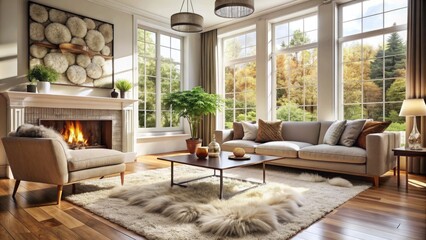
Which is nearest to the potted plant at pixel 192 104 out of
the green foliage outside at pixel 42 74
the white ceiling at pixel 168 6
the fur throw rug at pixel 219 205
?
the white ceiling at pixel 168 6

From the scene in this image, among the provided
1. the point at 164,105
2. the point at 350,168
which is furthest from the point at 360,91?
the point at 164,105

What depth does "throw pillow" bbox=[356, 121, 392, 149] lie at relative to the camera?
3623 millimetres

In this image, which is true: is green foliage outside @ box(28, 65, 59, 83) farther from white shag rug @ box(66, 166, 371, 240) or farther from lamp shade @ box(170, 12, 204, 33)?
lamp shade @ box(170, 12, 204, 33)

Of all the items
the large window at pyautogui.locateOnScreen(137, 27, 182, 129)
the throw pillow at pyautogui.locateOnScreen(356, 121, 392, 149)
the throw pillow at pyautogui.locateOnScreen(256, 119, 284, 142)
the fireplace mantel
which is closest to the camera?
the throw pillow at pyautogui.locateOnScreen(356, 121, 392, 149)

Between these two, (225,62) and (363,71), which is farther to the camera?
(225,62)

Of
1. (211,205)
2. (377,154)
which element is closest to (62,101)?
(211,205)

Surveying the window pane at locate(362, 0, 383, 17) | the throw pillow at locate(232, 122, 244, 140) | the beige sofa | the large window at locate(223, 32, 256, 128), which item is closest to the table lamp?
the beige sofa

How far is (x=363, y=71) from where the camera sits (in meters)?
4.68

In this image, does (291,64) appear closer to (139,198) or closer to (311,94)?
(311,94)

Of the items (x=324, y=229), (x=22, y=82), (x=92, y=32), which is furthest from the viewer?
(x=92, y=32)

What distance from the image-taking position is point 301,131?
4.64 meters

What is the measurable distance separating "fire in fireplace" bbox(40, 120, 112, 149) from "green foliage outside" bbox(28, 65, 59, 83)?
27.2 inches

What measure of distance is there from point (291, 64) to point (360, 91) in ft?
4.55

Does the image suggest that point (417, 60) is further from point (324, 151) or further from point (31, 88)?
point (31, 88)
